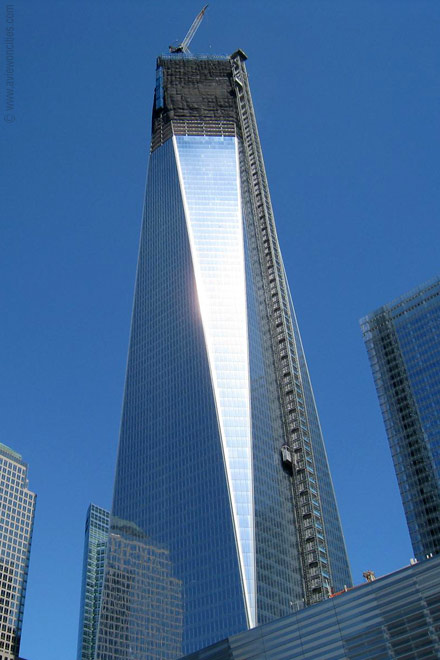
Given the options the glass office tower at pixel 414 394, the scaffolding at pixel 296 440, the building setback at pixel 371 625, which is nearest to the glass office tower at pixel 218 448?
the scaffolding at pixel 296 440

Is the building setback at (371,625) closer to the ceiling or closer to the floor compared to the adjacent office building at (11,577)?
closer to the floor

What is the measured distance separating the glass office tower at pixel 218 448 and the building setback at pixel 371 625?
132 feet

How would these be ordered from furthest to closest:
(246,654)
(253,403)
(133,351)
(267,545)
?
(133,351) → (253,403) → (267,545) → (246,654)

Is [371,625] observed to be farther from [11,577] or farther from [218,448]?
[11,577]

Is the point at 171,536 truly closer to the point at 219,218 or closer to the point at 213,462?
the point at 213,462

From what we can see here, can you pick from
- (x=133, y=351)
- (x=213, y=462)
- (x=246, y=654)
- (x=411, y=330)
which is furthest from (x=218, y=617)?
(x=411, y=330)

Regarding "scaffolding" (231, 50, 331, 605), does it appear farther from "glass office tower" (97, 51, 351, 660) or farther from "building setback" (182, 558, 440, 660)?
"building setback" (182, 558, 440, 660)

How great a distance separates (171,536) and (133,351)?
53.3 m

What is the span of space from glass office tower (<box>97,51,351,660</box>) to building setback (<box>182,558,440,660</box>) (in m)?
40.3

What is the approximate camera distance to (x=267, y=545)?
139375 millimetres

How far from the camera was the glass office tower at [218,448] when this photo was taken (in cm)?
13738

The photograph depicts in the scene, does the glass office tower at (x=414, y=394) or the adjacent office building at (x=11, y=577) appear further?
the adjacent office building at (x=11, y=577)

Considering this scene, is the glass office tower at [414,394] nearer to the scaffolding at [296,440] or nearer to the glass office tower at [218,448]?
the glass office tower at [218,448]

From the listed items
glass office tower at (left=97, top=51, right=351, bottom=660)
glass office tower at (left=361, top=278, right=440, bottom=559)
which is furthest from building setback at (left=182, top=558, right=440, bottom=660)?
glass office tower at (left=361, top=278, right=440, bottom=559)
